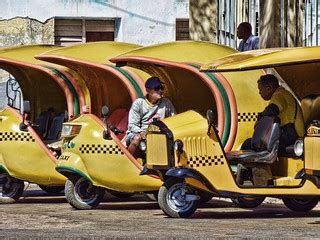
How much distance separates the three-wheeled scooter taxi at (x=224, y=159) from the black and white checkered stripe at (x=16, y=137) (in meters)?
2.54

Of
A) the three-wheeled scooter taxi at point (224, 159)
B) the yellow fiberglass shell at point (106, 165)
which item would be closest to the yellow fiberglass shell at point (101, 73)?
the yellow fiberglass shell at point (106, 165)

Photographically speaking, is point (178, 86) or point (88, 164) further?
point (178, 86)

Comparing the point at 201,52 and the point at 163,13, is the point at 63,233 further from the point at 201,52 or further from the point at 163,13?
the point at 163,13

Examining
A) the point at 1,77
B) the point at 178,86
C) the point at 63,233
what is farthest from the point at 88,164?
the point at 1,77

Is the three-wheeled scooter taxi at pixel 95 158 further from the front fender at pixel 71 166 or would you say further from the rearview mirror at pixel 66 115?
the rearview mirror at pixel 66 115

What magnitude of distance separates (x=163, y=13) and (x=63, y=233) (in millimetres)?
18171

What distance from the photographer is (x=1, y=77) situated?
30.4 metres

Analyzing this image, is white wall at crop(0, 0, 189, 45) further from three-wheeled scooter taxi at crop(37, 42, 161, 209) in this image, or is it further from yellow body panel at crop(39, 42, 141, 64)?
three-wheeled scooter taxi at crop(37, 42, 161, 209)

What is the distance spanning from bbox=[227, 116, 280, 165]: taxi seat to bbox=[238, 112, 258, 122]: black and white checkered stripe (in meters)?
1.02

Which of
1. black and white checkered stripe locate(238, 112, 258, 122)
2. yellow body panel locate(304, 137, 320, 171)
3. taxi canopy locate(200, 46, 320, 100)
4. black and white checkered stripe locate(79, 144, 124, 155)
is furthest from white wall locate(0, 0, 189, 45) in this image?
yellow body panel locate(304, 137, 320, 171)

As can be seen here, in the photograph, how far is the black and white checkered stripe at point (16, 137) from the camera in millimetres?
18156

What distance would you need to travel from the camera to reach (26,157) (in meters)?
18.1

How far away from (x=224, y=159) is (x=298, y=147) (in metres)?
0.79

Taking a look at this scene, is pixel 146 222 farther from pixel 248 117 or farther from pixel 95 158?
pixel 248 117
